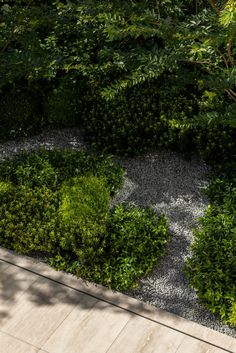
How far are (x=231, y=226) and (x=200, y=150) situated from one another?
1.35 m

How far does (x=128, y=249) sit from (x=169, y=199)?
3.25ft

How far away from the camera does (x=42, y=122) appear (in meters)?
7.06

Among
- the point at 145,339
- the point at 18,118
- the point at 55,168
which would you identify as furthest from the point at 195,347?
the point at 18,118

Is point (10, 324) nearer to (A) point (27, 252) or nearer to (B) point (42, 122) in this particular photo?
(A) point (27, 252)

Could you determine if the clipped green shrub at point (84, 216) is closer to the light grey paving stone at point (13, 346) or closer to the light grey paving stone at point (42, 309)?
the light grey paving stone at point (42, 309)

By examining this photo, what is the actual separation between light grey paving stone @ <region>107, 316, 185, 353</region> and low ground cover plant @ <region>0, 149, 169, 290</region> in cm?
45

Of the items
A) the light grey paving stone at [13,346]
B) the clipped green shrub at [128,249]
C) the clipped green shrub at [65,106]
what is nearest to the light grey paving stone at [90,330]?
the light grey paving stone at [13,346]

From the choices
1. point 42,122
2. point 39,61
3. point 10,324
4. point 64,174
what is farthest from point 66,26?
point 10,324

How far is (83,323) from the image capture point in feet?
15.2

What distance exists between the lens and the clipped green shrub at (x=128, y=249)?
198 inches

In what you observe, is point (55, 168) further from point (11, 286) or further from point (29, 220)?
point (11, 286)

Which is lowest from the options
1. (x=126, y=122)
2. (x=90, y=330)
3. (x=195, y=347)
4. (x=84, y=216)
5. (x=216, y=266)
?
(x=195, y=347)

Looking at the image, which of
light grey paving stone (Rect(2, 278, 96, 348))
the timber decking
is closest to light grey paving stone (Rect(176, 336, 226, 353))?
the timber decking

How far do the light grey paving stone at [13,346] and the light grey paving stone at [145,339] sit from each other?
0.66 metres
